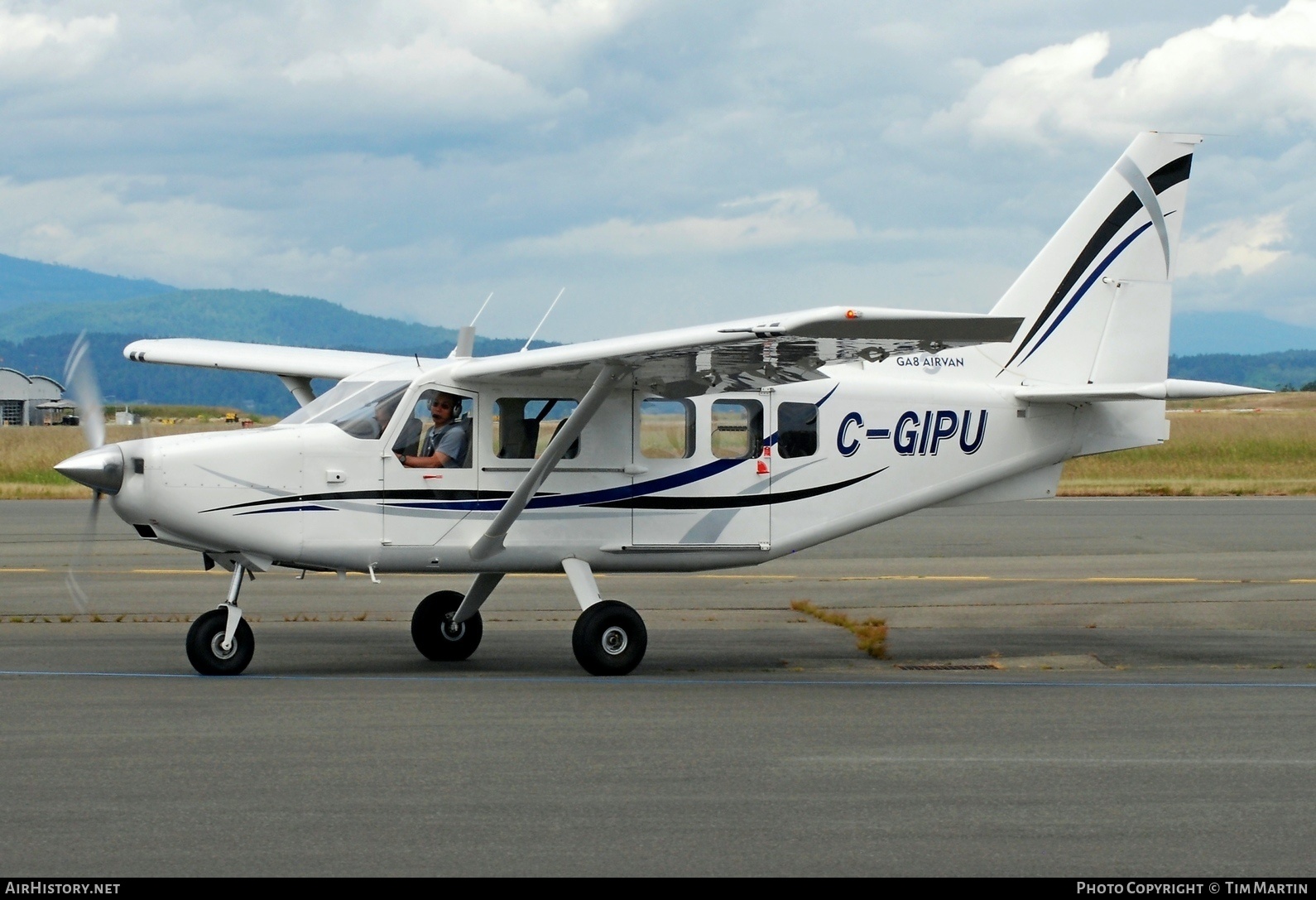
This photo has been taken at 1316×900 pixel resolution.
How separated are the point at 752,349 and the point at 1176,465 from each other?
34.5 m

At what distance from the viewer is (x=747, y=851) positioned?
5.94 m

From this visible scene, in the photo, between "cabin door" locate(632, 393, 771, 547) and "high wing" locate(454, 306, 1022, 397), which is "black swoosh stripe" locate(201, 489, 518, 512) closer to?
"high wing" locate(454, 306, 1022, 397)

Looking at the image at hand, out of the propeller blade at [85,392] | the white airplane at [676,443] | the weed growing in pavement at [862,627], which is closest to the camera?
the white airplane at [676,443]

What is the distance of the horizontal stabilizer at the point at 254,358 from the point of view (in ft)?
46.2

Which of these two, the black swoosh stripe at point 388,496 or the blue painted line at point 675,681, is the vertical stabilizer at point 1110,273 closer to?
the blue painted line at point 675,681

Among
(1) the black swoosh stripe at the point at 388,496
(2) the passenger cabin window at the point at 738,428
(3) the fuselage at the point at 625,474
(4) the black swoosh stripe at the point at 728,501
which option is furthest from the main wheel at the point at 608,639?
(2) the passenger cabin window at the point at 738,428

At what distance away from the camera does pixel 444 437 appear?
36.8 ft

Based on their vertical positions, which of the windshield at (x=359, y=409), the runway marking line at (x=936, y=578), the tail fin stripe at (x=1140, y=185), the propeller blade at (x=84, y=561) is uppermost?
the tail fin stripe at (x=1140, y=185)

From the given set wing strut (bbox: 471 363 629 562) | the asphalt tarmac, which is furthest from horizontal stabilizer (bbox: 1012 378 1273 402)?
wing strut (bbox: 471 363 629 562)

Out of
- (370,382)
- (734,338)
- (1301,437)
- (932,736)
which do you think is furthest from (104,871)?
(1301,437)

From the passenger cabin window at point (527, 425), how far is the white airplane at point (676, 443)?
0.06ft

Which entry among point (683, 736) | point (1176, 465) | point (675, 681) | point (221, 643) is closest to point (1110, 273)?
point (675, 681)
